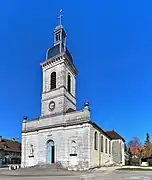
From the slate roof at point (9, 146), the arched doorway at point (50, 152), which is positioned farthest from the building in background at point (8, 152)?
the arched doorway at point (50, 152)

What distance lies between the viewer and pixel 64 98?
141 ft

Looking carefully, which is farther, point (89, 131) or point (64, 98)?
point (64, 98)

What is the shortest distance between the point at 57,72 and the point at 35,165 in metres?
15.9

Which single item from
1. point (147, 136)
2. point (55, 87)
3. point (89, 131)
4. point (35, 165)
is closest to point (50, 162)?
point (35, 165)

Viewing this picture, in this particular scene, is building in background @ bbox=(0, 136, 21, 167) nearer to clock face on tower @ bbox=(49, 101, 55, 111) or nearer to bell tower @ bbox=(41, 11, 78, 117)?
bell tower @ bbox=(41, 11, 78, 117)

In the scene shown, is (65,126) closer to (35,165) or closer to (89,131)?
(89,131)

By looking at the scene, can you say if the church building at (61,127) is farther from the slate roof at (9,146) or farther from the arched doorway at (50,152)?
the slate roof at (9,146)

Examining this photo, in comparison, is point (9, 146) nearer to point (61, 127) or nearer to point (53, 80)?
point (53, 80)

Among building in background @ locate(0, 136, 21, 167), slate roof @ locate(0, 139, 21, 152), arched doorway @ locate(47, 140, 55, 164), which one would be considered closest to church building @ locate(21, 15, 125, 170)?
arched doorway @ locate(47, 140, 55, 164)

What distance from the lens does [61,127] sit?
4097cm

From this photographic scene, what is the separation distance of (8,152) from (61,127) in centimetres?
2616

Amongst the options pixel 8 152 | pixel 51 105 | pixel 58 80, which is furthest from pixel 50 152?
pixel 8 152

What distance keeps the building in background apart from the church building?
53.0ft

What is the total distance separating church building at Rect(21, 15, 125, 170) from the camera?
38312mm
